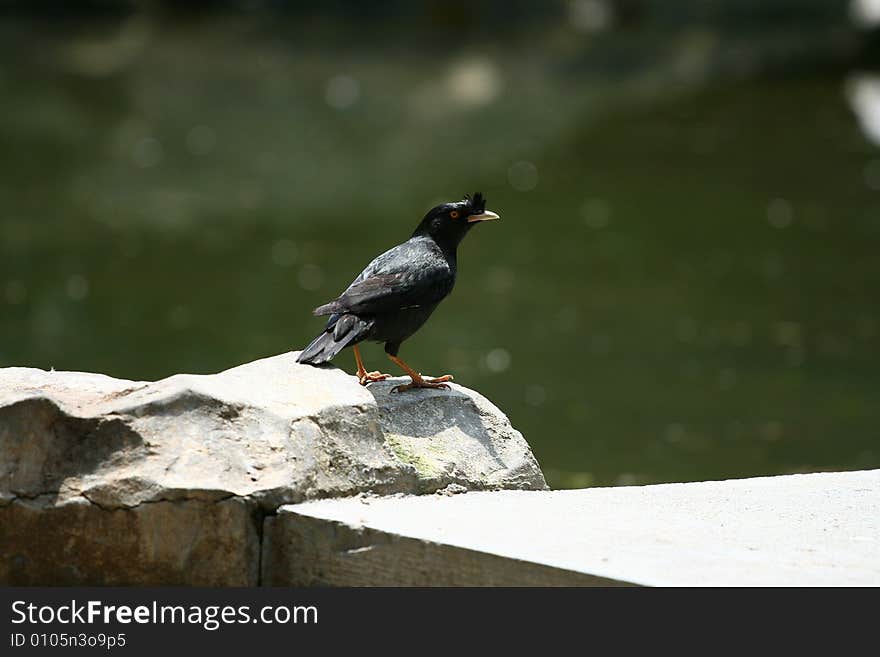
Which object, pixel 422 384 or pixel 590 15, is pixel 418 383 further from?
pixel 590 15

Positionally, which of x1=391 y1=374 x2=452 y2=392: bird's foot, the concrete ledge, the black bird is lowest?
the concrete ledge

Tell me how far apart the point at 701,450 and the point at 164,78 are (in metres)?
12.7

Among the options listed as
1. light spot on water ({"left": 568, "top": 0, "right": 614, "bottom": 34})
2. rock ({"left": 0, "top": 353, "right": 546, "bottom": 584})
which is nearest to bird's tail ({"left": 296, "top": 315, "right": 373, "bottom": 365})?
rock ({"left": 0, "top": 353, "right": 546, "bottom": 584})

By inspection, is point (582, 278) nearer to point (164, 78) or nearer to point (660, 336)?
point (660, 336)

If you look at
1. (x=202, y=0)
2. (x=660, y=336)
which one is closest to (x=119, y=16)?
(x=202, y=0)

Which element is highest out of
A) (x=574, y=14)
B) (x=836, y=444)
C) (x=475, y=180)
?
(x=574, y=14)

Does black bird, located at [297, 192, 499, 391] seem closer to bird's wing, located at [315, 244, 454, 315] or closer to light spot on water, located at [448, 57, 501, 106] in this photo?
bird's wing, located at [315, 244, 454, 315]

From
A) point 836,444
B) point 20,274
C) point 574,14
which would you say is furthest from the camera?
point 574,14

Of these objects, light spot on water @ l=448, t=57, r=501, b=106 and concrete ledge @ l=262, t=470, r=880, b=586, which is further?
light spot on water @ l=448, t=57, r=501, b=106

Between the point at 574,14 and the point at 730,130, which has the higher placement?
the point at 574,14

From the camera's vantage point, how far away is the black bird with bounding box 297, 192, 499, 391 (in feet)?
14.0

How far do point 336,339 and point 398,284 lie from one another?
30 centimetres

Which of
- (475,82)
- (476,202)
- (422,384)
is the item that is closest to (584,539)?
(422,384)

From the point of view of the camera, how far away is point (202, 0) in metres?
23.3
